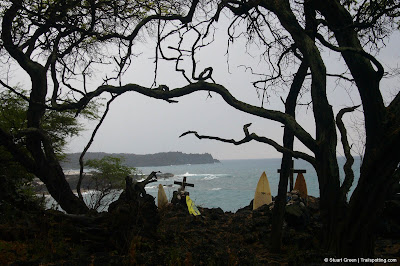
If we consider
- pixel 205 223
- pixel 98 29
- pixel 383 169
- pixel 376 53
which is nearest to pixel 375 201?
pixel 383 169

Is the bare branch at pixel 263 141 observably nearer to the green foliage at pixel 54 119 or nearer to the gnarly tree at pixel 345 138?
the gnarly tree at pixel 345 138

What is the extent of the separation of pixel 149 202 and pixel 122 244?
1.09 meters

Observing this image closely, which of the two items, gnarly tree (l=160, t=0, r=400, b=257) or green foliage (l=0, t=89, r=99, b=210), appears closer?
gnarly tree (l=160, t=0, r=400, b=257)

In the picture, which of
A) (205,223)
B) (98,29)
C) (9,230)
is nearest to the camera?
(9,230)

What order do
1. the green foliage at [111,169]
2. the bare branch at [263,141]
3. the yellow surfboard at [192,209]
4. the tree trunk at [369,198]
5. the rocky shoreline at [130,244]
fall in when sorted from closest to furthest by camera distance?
the tree trunk at [369,198] < the rocky shoreline at [130,244] < the bare branch at [263,141] < the yellow surfboard at [192,209] < the green foliage at [111,169]

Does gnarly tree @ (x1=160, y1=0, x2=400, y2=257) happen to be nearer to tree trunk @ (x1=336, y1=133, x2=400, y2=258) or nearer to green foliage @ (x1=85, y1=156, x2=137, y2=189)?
tree trunk @ (x1=336, y1=133, x2=400, y2=258)

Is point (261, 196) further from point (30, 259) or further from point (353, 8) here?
point (30, 259)

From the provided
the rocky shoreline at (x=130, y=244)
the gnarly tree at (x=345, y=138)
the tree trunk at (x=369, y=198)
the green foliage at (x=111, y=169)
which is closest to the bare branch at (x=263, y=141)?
the gnarly tree at (x=345, y=138)

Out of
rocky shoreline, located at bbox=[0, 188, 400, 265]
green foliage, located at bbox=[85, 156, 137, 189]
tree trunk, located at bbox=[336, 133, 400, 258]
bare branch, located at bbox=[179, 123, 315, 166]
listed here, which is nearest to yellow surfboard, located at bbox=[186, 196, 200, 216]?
rocky shoreline, located at bbox=[0, 188, 400, 265]

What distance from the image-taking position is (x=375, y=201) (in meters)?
5.30

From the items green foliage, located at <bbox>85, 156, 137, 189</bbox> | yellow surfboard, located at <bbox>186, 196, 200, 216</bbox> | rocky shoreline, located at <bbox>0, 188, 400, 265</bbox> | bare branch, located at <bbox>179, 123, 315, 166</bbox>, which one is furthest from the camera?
green foliage, located at <bbox>85, 156, 137, 189</bbox>

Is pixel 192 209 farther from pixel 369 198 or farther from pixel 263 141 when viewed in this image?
pixel 369 198

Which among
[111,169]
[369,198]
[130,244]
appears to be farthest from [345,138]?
[111,169]

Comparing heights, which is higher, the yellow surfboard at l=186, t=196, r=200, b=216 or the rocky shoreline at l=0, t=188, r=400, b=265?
the rocky shoreline at l=0, t=188, r=400, b=265
